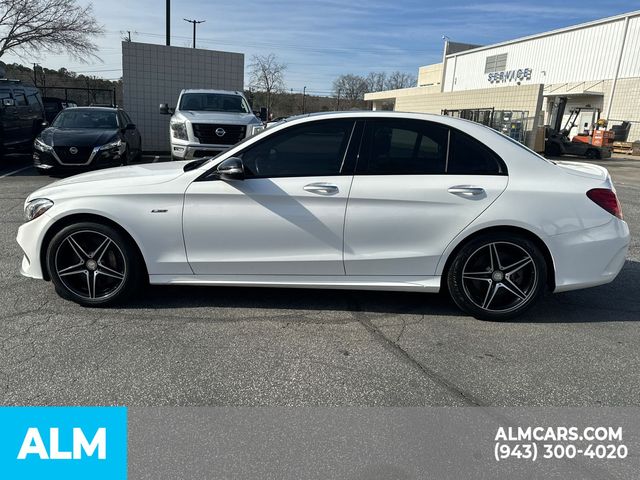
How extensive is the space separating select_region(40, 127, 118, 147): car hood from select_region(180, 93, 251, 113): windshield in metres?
1.91

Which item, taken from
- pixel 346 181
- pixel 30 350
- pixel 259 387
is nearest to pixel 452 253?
pixel 346 181

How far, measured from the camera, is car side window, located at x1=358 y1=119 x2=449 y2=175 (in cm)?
410

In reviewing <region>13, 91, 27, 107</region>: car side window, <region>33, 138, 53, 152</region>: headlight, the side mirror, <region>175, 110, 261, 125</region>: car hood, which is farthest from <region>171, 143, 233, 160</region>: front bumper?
the side mirror

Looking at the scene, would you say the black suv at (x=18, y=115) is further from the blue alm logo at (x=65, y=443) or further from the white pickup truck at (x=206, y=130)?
the blue alm logo at (x=65, y=443)

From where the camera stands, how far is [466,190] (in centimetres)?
399

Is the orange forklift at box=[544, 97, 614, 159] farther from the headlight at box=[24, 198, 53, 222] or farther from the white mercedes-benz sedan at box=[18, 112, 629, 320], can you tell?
the headlight at box=[24, 198, 53, 222]

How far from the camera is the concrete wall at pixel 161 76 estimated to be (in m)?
17.6

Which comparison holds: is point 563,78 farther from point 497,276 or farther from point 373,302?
point 373,302

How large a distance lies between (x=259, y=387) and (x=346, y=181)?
1797mm

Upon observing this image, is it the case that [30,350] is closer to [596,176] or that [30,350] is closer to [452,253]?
[452,253]

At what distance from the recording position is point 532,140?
26656 millimetres

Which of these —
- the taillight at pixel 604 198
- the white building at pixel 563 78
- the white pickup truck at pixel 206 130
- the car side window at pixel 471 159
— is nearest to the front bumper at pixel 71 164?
the white pickup truck at pixel 206 130

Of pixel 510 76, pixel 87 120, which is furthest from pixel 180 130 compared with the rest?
pixel 510 76

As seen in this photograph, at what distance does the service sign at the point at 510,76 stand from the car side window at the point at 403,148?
42.1 m
